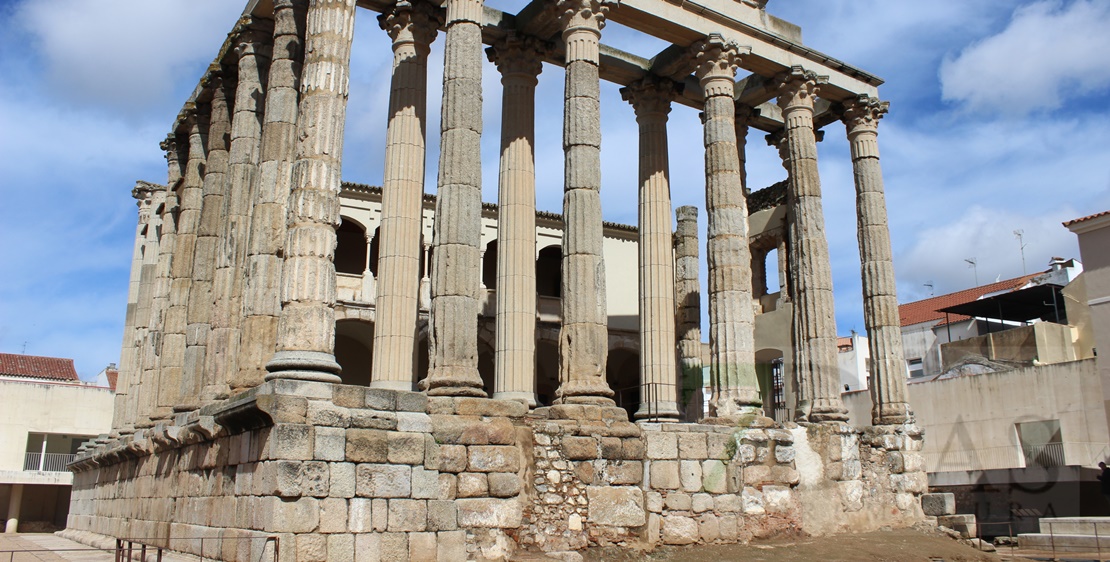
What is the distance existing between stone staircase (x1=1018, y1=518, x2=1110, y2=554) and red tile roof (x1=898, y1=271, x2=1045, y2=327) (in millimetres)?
17707

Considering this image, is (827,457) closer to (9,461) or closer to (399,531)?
(399,531)

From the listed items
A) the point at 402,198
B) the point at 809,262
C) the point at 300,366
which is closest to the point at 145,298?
the point at 402,198

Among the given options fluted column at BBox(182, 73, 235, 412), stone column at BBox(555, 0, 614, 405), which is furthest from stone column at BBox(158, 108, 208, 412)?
stone column at BBox(555, 0, 614, 405)

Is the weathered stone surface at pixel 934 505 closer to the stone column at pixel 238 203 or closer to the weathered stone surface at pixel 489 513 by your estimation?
the weathered stone surface at pixel 489 513

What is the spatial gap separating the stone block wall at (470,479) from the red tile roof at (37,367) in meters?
27.1

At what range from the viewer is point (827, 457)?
16203 millimetres

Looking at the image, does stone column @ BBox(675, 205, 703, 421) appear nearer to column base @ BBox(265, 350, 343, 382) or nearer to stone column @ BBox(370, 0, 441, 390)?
stone column @ BBox(370, 0, 441, 390)

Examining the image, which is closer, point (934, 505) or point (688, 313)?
point (934, 505)

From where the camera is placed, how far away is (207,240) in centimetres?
1744

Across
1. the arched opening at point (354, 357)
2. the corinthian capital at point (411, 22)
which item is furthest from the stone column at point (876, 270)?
the arched opening at point (354, 357)

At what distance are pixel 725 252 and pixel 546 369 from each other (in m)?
12.4

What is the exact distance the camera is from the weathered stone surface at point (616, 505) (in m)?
13.1

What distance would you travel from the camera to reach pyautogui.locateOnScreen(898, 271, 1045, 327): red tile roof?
3591 cm

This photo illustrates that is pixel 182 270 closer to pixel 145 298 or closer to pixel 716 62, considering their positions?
A: pixel 145 298
